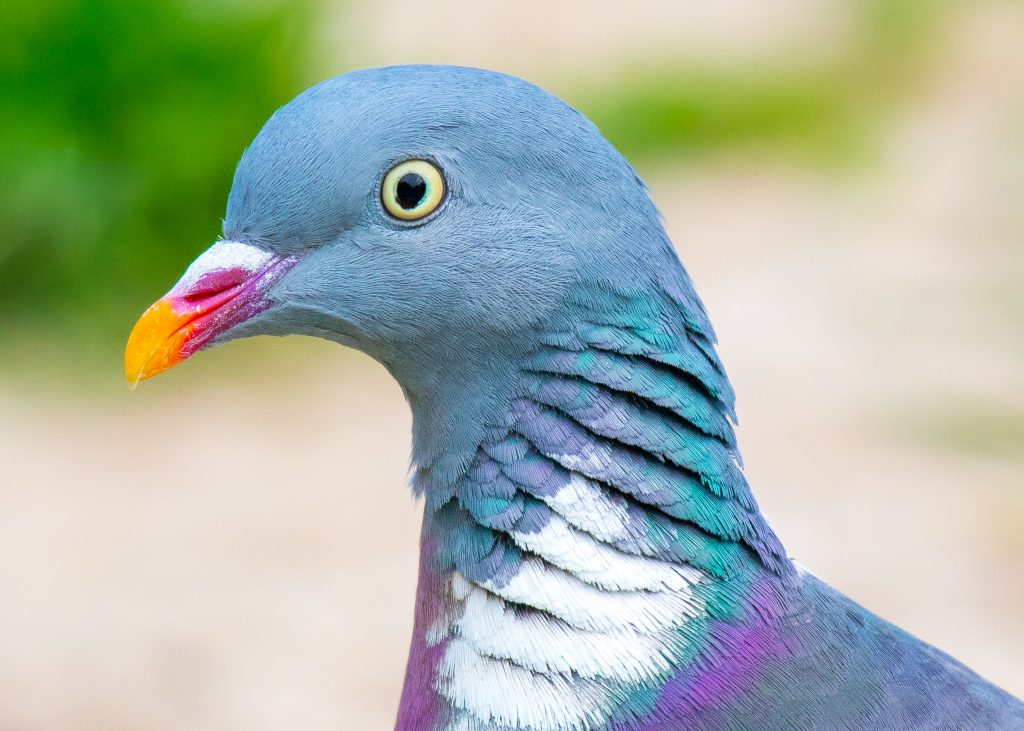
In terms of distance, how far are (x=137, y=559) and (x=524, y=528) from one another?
3224 millimetres

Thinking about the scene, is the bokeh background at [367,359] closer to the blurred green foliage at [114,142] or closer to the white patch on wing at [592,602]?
the blurred green foliage at [114,142]

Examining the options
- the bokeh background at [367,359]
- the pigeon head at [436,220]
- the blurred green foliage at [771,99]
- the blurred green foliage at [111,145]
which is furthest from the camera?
the blurred green foliage at [771,99]

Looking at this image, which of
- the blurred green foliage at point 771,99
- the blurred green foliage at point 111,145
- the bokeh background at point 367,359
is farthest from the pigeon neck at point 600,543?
the blurred green foliage at point 771,99

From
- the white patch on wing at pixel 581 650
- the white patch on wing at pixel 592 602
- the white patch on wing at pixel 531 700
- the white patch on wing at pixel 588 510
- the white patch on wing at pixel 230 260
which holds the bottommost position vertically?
the white patch on wing at pixel 531 700

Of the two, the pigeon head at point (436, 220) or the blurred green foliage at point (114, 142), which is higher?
the blurred green foliage at point (114, 142)

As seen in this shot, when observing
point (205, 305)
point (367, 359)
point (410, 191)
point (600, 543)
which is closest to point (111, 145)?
point (367, 359)

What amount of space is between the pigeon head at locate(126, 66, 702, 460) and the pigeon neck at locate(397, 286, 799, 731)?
0.08 m

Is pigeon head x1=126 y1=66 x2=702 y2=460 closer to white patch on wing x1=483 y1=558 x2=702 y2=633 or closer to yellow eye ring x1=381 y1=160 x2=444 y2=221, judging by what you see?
yellow eye ring x1=381 y1=160 x2=444 y2=221

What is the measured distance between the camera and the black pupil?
208cm

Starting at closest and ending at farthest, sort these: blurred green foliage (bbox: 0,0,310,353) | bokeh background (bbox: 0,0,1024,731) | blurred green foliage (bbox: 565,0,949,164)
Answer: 1. bokeh background (bbox: 0,0,1024,731)
2. blurred green foliage (bbox: 0,0,310,353)
3. blurred green foliage (bbox: 565,0,949,164)

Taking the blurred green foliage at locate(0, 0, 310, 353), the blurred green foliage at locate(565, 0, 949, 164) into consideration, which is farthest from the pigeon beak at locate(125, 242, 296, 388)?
the blurred green foliage at locate(565, 0, 949, 164)

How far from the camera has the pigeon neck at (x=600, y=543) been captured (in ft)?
6.84

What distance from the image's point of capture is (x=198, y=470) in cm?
546

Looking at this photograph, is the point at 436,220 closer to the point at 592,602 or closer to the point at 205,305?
the point at 205,305
